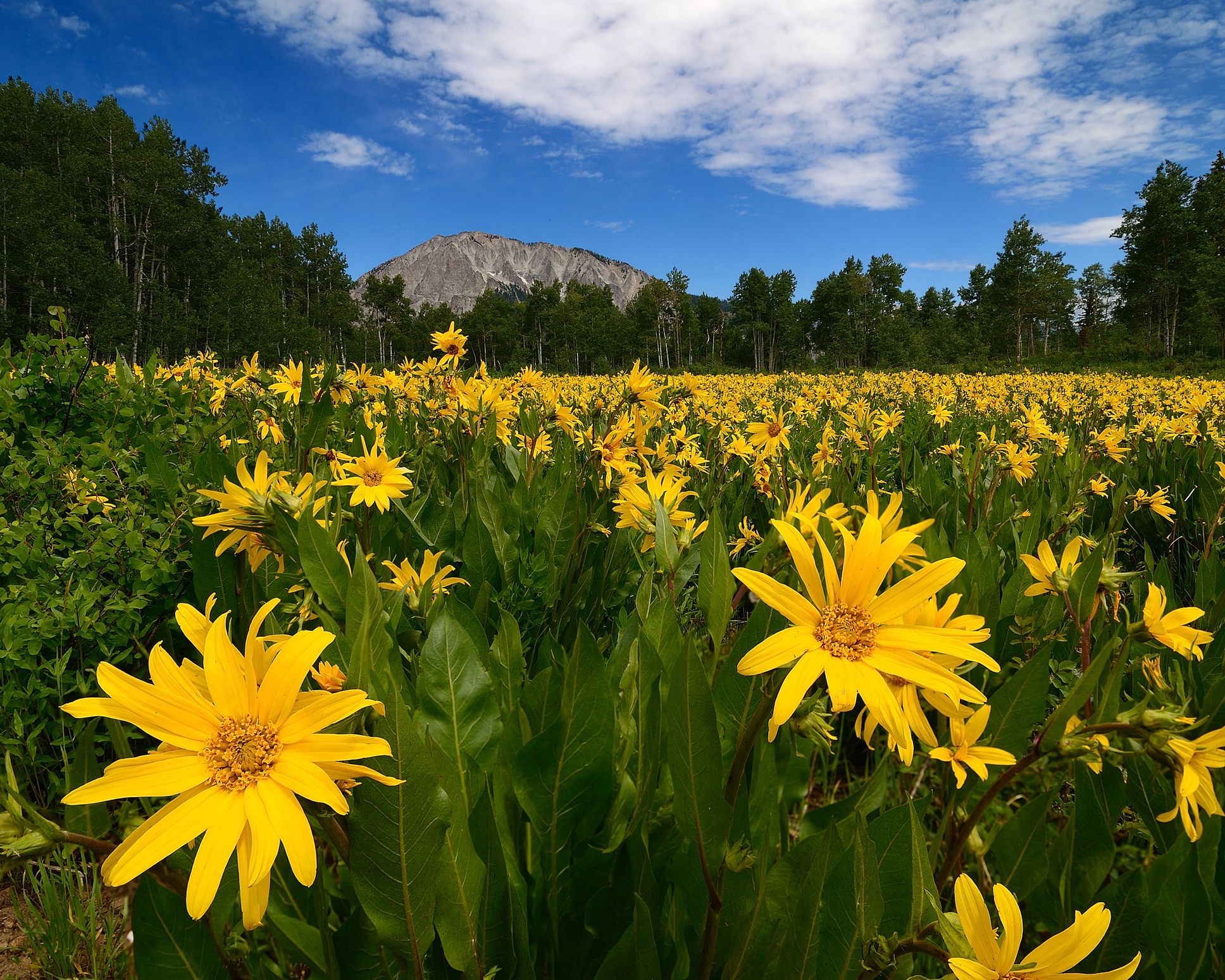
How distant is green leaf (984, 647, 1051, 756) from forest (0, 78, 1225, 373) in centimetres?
2118

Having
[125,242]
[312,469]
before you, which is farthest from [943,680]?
[125,242]

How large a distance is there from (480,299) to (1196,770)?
6852 centimetres

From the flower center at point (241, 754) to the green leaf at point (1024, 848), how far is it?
1.22 m

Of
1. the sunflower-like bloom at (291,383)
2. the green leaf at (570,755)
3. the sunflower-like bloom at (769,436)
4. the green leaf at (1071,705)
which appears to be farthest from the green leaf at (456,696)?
the sunflower-like bloom at (291,383)

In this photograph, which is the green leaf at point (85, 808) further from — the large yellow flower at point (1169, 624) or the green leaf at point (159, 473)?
the large yellow flower at point (1169, 624)

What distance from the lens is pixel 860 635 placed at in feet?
2.61

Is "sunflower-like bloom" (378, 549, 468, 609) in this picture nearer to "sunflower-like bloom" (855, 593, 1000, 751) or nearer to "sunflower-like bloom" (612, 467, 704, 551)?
"sunflower-like bloom" (612, 467, 704, 551)

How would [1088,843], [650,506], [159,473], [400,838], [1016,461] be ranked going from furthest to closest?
[1016,461] < [159,473] < [650,506] < [1088,843] < [400,838]

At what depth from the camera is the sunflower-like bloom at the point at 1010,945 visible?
1.94 ft

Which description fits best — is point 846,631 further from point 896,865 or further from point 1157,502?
point 1157,502

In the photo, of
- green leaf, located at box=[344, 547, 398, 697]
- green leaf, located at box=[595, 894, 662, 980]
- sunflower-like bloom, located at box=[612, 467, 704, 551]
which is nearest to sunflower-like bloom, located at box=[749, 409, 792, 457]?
sunflower-like bloom, located at box=[612, 467, 704, 551]

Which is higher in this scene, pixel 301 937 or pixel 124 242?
pixel 124 242

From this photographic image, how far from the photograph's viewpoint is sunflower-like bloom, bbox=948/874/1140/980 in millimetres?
591

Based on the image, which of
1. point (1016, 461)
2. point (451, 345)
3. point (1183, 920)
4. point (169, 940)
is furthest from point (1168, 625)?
point (451, 345)
